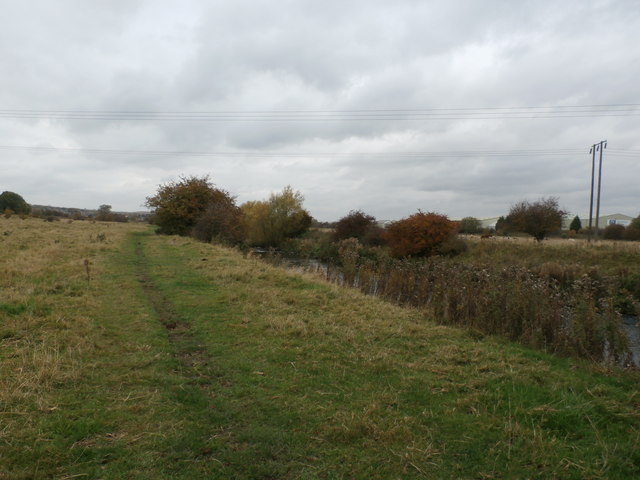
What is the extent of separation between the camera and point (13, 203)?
224 ft

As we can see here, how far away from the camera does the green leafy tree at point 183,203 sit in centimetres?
4191

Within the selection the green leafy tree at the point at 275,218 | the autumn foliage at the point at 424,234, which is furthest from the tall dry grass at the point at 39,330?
the green leafy tree at the point at 275,218

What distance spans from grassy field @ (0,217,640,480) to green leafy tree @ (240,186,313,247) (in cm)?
3778

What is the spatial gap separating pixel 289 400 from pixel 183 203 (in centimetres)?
3977

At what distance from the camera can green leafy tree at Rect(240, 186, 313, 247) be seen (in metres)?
46.6

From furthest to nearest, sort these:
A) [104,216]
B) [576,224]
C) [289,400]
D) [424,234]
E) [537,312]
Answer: [104,216] < [576,224] < [424,234] < [537,312] < [289,400]

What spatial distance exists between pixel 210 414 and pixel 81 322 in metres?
4.31

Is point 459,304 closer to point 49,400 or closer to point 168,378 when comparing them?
point 168,378

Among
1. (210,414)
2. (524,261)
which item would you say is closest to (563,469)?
(210,414)

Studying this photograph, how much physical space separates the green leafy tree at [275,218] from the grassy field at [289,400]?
37.8 m

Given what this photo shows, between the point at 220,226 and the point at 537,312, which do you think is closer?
the point at 537,312

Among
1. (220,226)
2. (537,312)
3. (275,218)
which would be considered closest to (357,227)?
(275,218)

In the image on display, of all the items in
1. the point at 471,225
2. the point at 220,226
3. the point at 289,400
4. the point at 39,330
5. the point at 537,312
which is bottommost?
the point at 289,400

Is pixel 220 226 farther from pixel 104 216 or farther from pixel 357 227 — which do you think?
pixel 104 216
